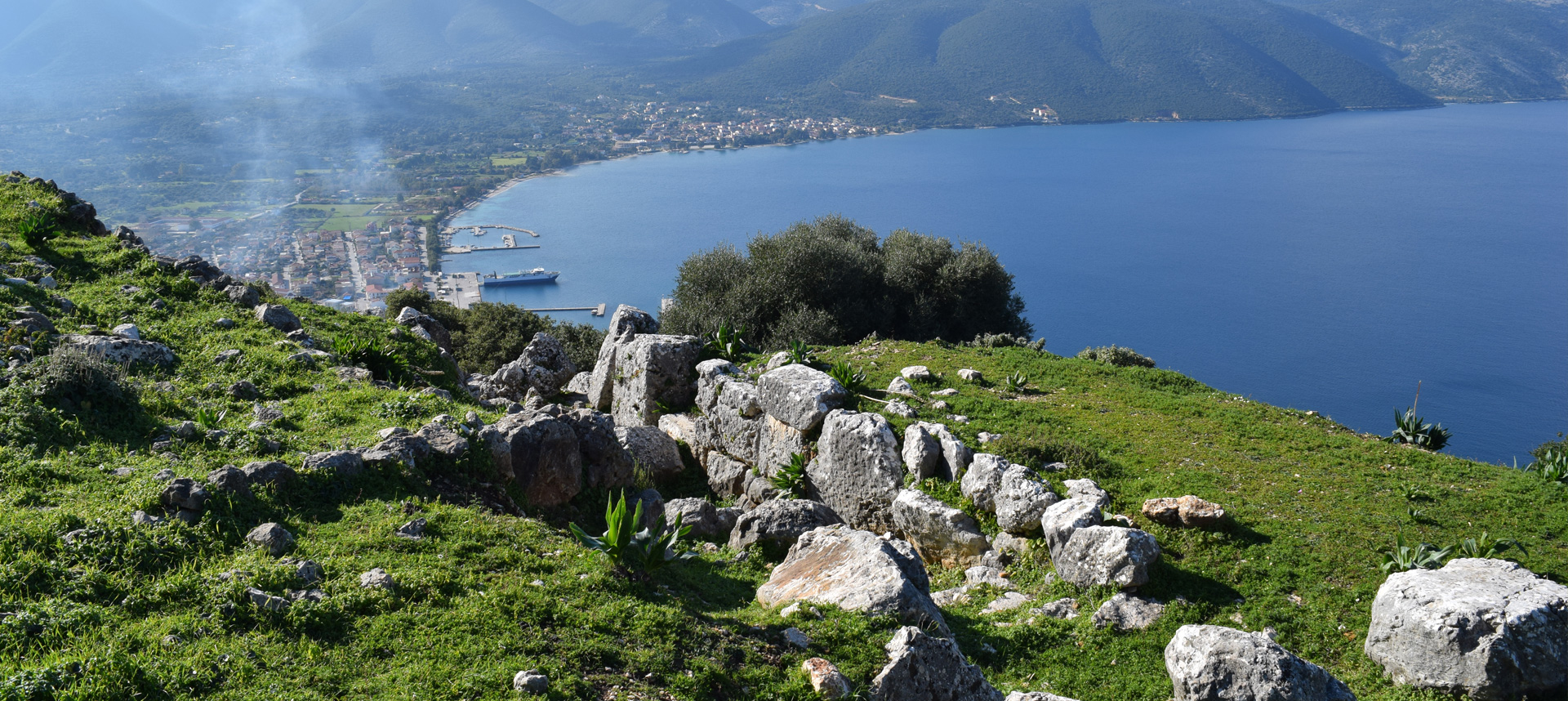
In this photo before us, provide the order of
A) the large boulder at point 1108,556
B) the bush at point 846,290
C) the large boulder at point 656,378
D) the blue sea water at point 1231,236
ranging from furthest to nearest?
1. the blue sea water at point 1231,236
2. the bush at point 846,290
3. the large boulder at point 656,378
4. the large boulder at point 1108,556

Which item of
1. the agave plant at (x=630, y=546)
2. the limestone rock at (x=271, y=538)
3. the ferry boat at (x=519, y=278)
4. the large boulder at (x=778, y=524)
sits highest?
the limestone rock at (x=271, y=538)

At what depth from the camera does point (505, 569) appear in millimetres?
8602

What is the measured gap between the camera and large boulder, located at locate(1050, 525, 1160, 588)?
409 inches

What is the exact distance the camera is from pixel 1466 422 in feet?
183

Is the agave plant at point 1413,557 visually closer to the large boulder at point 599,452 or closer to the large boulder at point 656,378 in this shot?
the large boulder at point 599,452

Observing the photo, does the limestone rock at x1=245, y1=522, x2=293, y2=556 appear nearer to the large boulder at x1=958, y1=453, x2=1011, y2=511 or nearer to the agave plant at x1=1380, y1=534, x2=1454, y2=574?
the large boulder at x1=958, y1=453, x2=1011, y2=511

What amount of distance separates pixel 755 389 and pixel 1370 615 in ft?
36.6

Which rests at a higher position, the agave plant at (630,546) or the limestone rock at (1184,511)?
the agave plant at (630,546)

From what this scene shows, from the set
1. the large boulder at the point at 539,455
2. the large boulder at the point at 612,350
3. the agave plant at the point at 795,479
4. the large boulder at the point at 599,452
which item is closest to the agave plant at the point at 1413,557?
the agave plant at the point at 795,479

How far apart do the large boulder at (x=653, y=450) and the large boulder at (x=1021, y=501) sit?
691 cm

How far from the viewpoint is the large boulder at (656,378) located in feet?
61.5

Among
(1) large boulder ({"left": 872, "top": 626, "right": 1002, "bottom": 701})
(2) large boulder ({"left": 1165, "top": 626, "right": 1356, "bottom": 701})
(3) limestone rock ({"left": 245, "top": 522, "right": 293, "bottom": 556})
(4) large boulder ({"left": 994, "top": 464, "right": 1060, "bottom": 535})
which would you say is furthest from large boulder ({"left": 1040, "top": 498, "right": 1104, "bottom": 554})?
(3) limestone rock ({"left": 245, "top": 522, "right": 293, "bottom": 556})

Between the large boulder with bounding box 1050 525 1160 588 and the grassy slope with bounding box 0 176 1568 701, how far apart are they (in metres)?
0.29

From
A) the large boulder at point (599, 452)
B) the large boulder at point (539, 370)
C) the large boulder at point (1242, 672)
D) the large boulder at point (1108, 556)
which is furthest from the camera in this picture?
the large boulder at point (539, 370)
